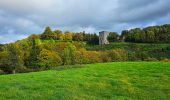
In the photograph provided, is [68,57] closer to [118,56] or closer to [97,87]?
[118,56]

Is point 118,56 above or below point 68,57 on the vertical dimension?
below

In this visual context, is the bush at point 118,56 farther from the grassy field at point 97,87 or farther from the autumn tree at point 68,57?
the grassy field at point 97,87

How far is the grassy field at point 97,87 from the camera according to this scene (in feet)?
68.3

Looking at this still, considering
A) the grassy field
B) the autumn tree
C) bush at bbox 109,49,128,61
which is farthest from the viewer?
bush at bbox 109,49,128,61

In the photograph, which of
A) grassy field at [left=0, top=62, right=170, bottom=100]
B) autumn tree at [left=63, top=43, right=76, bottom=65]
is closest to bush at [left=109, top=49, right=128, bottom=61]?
autumn tree at [left=63, top=43, right=76, bottom=65]

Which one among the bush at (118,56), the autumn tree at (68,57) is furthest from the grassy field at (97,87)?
the bush at (118,56)

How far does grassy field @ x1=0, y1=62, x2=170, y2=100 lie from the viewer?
20.8 meters

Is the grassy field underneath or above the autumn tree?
above

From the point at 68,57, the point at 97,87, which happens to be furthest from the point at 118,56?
the point at 97,87

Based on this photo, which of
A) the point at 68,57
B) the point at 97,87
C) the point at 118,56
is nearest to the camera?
the point at 97,87

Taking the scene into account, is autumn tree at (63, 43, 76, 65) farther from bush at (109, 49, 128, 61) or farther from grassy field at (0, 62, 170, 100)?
grassy field at (0, 62, 170, 100)

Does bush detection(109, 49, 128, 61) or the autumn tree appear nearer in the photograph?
the autumn tree

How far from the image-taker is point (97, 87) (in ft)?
77.4

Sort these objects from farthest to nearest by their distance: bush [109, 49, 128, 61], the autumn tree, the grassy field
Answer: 1. bush [109, 49, 128, 61]
2. the autumn tree
3. the grassy field
